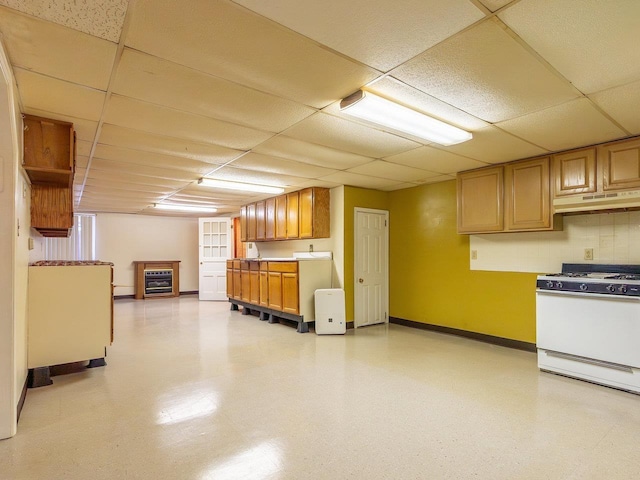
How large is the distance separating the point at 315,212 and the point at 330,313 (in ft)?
5.40

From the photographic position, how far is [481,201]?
438cm

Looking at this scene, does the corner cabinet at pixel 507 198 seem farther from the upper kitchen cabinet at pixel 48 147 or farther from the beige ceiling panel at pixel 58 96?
the upper kitchen cabinet at pixel 48 147

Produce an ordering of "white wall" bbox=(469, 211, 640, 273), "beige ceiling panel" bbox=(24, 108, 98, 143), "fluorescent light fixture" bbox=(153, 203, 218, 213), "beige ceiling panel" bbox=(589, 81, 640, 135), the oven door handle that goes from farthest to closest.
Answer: "fluorescent light fixture" bbox=(153, 203, 218, 213), "white wall" bbox=(469, 211, 640, 273), the oven door handle, "beige ceiling panel" bbox=(24, 108, 98, 143), "beige ceiling panel" bbox=(589, 81, 640, 135)

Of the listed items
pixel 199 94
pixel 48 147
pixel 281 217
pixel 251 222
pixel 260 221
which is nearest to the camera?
pixel 199 94

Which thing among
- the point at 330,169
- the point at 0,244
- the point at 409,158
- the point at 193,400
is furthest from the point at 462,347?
the point at 0,244

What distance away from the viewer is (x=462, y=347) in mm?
4473

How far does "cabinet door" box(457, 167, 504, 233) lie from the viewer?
4.20 m

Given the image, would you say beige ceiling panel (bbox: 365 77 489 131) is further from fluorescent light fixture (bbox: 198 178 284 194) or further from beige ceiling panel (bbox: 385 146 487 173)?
fluorescent light fixture (bbox: 198 178 284 194)

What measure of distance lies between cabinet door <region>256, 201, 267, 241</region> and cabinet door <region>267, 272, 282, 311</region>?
1.25 metres

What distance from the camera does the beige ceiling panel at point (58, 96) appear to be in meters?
2.17

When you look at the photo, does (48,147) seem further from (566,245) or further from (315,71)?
(566,245)

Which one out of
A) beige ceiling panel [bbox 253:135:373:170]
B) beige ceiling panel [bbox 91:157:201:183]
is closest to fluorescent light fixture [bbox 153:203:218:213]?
beige ceiling panel [bbox 91:157:201:183]

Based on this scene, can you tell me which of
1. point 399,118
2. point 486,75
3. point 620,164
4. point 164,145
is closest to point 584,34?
point 486,75

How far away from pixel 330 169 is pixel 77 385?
3.55 meters
